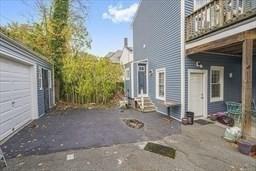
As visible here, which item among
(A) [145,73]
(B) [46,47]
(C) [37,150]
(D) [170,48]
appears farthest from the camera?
(B) [46,47]

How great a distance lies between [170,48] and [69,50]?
798 cm

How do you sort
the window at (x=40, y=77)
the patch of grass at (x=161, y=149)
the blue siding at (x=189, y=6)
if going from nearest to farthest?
1. the patch of grass at (x=161, y=149)
2. the blue siding at (x=189, y=6)
3. the window at (x=40, y=77)

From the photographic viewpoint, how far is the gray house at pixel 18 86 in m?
4.99

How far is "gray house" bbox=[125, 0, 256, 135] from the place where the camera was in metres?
5.03

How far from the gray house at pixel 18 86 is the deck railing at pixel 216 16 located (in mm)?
6028

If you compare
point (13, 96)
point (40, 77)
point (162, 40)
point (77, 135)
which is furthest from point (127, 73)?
point (13, 96)

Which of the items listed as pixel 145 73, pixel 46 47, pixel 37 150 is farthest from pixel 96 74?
pixel 37 150

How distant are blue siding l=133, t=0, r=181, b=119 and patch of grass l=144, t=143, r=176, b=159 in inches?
124

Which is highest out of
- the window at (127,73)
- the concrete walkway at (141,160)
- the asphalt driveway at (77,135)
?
the window at (127,73)

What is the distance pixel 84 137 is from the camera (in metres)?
5.28

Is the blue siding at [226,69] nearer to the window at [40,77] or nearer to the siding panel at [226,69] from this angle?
the siding panel at [226,69]

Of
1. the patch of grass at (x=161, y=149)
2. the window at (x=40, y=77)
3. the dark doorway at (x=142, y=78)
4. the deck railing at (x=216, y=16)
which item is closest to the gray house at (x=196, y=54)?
the deck railing at (x=216, y=16)

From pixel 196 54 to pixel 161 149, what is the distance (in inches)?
178

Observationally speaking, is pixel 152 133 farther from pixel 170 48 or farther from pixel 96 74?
pixel 96 74
